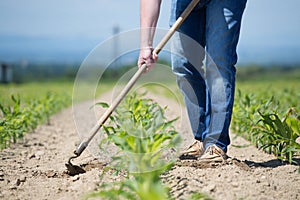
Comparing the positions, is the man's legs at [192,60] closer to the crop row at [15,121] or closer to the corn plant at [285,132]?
the corn plant at [285,132]

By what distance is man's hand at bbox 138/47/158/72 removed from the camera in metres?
2.82

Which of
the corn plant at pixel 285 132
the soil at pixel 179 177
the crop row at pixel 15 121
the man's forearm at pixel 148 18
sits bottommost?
the soil at pixel 179 177

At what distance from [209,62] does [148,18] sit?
1.61ft

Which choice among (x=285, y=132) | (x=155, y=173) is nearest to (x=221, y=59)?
(x=285, y=132)

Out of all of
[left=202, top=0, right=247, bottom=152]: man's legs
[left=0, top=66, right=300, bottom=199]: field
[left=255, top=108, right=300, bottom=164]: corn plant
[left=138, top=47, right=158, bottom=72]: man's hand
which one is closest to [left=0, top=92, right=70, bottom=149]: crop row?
[left=0, top=66, right=300, bottom=199]: field

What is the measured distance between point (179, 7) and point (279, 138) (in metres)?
1.07

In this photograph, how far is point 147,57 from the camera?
282 cm

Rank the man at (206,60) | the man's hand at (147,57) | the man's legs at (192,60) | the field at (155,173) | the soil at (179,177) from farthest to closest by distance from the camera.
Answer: the man's legs at (192,60), the man at (206,60), the man's hand at (147,57), the soil at (179,177), the field at (155,173)

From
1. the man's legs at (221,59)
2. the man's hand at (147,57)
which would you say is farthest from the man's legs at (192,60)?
the man's hand at (147,57)

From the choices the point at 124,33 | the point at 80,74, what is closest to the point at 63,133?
the point at 80,74

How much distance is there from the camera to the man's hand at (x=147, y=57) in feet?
9.25

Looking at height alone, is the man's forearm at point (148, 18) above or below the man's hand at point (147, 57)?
above

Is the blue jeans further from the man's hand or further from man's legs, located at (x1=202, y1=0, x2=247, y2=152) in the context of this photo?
the man's hand

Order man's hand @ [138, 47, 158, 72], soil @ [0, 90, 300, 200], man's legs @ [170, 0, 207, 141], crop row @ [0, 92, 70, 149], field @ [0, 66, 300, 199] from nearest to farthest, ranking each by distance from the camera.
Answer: field @ [0, 66, 300, 199], soil @ [0, 90, 300, 200], man's hand @ [138, 47, 158, 72], man's legs @ [170, 0, 207, 141], crop row @ [0, 92, 70, 149]
